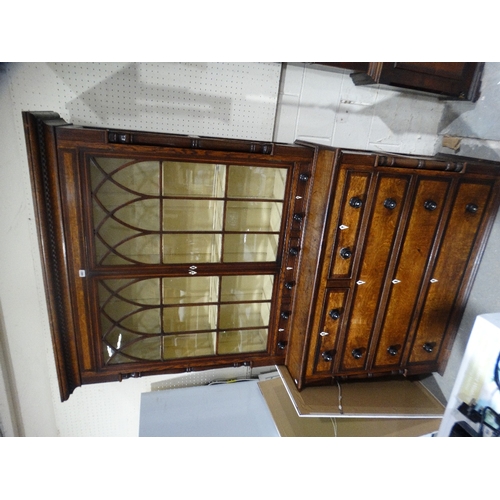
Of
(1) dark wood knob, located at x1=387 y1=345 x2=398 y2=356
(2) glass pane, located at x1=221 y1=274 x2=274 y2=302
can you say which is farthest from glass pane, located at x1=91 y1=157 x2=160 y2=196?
(1) dark wood knob, located at x1=387 y1=345 x2=398 y2=356

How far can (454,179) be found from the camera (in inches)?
49.3

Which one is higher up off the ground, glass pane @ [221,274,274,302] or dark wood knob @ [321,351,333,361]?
glass pane @ [221,274,274,302]

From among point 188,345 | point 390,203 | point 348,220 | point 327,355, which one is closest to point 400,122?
point 390,203

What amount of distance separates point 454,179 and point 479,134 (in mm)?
521

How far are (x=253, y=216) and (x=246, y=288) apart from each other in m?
0.33

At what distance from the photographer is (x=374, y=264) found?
1.29m

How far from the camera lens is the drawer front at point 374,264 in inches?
47.3

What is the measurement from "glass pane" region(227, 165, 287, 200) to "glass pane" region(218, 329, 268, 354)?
24.5 inches

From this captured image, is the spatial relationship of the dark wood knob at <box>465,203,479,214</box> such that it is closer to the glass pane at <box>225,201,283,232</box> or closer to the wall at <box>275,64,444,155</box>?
the wall at <box>275,64,444,155</box>

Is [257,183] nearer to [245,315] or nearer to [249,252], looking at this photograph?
[249,252]

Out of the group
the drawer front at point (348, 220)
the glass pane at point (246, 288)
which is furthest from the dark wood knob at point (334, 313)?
the glass pane at point (246, 288)

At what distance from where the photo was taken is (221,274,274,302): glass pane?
55.8 inches
